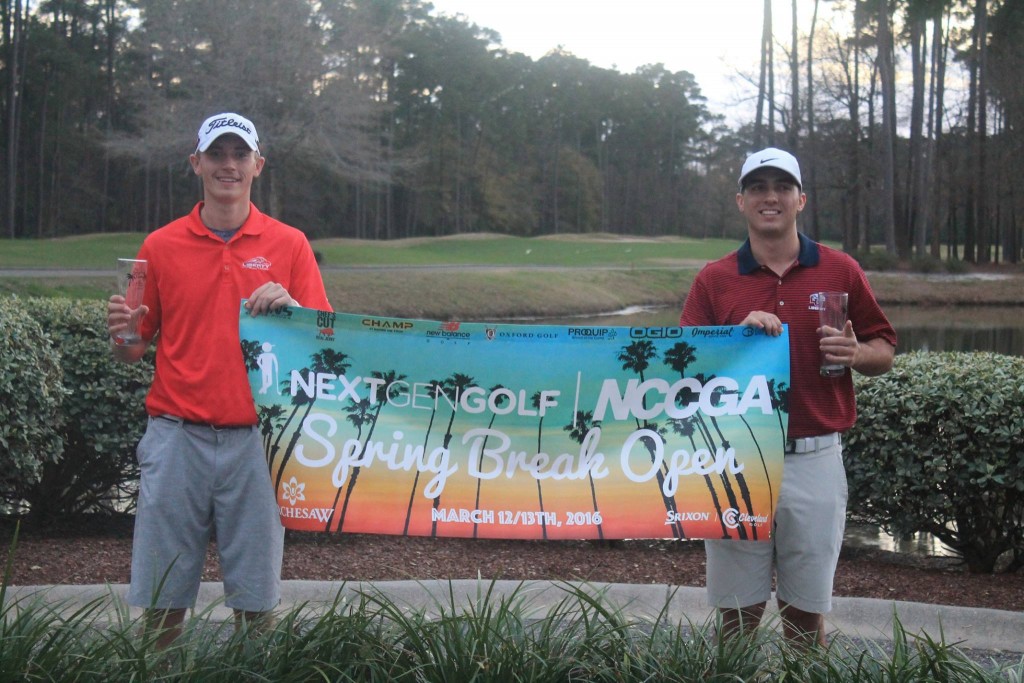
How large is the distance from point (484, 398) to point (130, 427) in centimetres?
310

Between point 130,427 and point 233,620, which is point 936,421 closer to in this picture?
point 233,620

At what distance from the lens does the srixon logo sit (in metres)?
3.95

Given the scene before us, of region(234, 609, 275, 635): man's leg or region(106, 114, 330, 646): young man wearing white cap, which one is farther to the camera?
region(106, 114, 330, 646): young man wearing white cap

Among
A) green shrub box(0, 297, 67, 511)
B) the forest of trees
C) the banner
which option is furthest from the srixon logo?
the forest of trees

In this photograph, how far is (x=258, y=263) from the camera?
3848 mm

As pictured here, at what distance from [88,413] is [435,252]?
1866 inches

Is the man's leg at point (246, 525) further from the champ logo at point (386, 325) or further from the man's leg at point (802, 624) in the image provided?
the man's leg at point (802, 624)

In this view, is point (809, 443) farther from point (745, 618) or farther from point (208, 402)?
point (208, 402)

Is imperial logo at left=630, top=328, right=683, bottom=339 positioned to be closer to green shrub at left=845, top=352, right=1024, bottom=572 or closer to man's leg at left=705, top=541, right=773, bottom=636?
man's leg at left=705, top=541, right=773, bottom=636

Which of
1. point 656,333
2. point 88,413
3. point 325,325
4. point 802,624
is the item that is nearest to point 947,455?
point 802,624

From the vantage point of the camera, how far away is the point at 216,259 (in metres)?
3.83

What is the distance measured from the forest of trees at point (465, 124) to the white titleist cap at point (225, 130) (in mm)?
34560

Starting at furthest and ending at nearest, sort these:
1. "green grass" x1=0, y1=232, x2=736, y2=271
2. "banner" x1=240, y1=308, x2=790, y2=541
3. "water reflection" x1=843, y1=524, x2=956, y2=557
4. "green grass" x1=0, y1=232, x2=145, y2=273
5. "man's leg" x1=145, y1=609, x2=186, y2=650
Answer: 1. "green grass" x1=0, y1=232, x2=736, y2=271
2. "green grass" x1=0, y1=232, x2=145, y2=273
3. "water reflection" x1=843, y1=524, x2=956, y2=557
4. "banner" x1=240, y1=308, x2=790, y2=541
5. "man's leg" x1=145, y1=609, x2=186, y2=650

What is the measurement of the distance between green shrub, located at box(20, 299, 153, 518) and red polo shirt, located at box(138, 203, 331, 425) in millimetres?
2520
